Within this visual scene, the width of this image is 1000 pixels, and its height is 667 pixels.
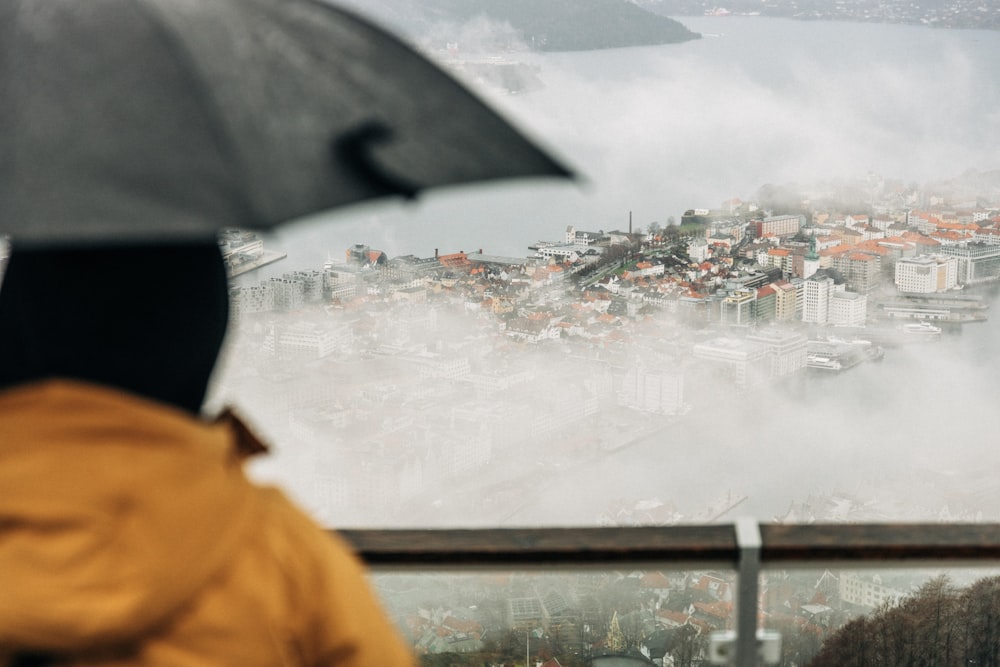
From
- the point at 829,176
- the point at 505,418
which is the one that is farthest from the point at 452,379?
the point at 829,176

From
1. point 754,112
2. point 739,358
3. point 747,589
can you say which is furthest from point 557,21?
point 747,589

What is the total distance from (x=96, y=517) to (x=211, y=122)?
27 cm

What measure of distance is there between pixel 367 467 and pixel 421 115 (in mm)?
6255

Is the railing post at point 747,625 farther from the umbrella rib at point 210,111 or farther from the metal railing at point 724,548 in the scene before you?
the umbrella rib at point 210,111

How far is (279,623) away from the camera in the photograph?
2.47 feet

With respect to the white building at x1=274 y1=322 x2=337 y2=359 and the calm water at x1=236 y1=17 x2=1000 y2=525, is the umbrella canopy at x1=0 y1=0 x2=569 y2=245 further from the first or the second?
the calm water at x1=236 y1=17 x2=1000 y2=525

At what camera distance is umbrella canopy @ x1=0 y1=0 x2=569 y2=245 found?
68 cm

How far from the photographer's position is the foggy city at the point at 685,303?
281 inches

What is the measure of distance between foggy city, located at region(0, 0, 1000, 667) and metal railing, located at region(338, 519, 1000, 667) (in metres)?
3.63

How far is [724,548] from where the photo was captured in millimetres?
1496

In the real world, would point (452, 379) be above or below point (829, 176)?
below

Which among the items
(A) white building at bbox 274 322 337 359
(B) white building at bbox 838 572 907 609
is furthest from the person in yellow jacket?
(A) white building at bbox 274 322 337 359

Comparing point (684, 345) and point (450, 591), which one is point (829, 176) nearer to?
point (684, 345)

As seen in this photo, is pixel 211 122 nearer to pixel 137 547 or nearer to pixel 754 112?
pixel 137 547
